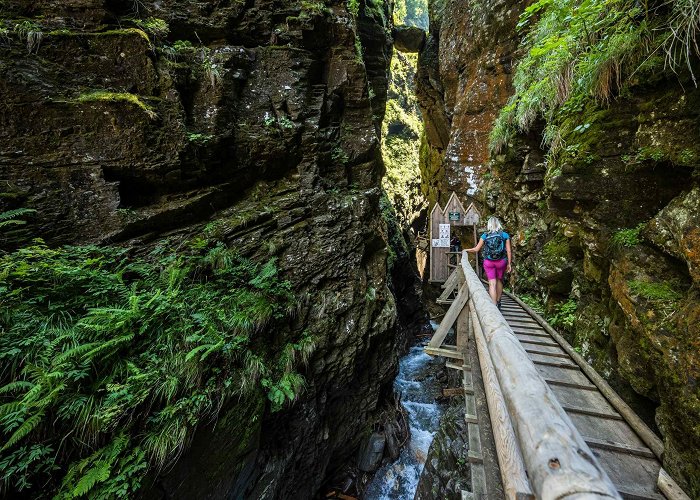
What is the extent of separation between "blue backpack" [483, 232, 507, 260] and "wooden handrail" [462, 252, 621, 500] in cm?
383

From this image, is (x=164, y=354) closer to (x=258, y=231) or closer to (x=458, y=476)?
Result: (x=258, y=231)

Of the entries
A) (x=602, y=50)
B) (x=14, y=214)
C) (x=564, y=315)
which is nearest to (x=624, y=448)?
(x=564, y=315)

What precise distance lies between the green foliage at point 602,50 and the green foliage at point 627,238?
1702 mm

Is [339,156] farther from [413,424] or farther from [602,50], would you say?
[413,424]

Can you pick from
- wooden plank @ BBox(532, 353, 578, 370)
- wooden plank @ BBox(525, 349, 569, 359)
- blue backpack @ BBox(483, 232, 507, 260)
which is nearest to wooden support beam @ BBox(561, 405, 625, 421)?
wooden plank @ BBox(532, 353, 578, 370)

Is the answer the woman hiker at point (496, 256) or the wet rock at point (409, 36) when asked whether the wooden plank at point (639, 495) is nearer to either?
the woman hiker at point (496, 256)

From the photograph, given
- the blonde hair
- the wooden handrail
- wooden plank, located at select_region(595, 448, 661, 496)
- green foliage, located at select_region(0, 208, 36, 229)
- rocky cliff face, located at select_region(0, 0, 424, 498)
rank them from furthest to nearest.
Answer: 1. the blonde hair
2. rocky cliff face, located at select_region(0, 0, 424, 498)
3. green foliage, located at select_region(0, 208, 36, 229)
4. wooden plank, located at select_region(595, 448, 661, 496)
5. the wooden handrail

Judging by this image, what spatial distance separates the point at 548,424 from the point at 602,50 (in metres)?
5.13

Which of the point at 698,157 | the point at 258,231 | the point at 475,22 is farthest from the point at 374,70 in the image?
the point at 698,157

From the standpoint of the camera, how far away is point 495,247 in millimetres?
5023

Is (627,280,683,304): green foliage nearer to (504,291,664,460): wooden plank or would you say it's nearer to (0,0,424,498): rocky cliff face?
(504,291,664,460): wooden plank

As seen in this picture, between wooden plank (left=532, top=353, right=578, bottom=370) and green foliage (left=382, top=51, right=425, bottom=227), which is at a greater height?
green foliage (left=382, top=51, right=425, bottom=227)

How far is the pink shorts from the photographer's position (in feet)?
16.6

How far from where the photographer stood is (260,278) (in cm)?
551
